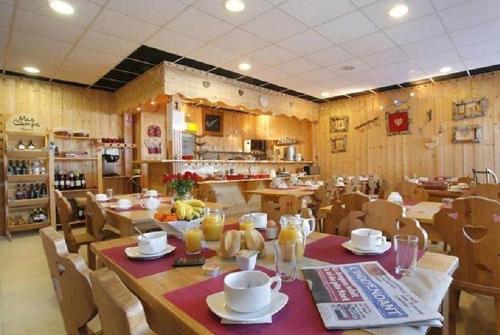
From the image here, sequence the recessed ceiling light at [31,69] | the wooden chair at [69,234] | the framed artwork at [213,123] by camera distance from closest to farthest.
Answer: the wooden chair at [69,234] < the recessed ceiling light at [31,69] < the framed artwork at [213,123]

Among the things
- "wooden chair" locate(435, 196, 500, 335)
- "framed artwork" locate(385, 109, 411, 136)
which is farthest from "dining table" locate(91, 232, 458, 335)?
"framed artwork" locate(385, 109, 411, 136)

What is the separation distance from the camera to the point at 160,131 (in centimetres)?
648

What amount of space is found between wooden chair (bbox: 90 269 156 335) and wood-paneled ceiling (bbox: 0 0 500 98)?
2.97m

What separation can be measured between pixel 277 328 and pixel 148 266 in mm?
650

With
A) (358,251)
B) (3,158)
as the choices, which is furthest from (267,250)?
(3,158)

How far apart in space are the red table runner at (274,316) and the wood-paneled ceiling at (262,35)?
2849 millimetres

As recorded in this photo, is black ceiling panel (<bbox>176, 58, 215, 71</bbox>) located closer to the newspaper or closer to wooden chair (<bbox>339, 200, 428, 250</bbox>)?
wooden chair (<bbox>339, 200, 428, 250</bbox>)

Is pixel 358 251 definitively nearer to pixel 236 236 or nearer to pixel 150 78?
pixel 236 236

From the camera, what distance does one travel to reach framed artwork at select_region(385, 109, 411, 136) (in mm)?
6405

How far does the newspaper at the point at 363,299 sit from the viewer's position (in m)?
0.73

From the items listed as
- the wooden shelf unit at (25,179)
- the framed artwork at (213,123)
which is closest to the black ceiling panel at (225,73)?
the framed artwork at (213,123)

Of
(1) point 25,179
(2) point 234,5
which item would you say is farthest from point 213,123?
(2) point 234,5

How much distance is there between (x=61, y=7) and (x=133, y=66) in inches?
69.6

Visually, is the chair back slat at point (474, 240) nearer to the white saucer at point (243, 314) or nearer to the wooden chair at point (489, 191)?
the white saucer at point (243, 314)
